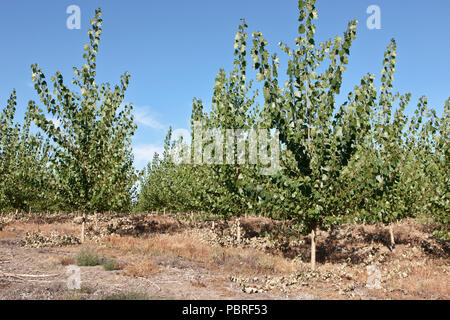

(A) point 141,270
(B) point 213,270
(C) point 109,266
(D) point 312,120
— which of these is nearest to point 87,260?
(C) point 109,266

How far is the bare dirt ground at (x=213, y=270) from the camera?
754 cm

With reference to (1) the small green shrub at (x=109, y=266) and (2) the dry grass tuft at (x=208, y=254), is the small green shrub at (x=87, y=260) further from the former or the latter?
(2) the dry grass tuft at (x=208, y=254)

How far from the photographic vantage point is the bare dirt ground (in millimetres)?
7535

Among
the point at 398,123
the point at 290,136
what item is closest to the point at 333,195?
the point at 290,136

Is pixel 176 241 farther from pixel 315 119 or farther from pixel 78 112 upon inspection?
pixel 315 119

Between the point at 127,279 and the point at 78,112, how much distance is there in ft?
26.9

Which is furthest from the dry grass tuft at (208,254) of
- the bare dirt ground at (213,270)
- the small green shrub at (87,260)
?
the small green shrub at (87,260)

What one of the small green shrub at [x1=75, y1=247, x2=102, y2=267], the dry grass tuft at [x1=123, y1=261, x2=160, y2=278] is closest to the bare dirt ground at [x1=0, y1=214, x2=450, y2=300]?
the dry grass tuft at [x1=123, y1=261, x2=160, y2=278]

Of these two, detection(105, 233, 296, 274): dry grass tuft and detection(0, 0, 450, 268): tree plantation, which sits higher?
detection(0, 0, 450, 268): tree plantation

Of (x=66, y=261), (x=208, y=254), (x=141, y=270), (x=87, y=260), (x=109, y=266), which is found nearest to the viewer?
(x=141, y=270)

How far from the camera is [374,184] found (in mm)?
8805

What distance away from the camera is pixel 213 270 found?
416 inches

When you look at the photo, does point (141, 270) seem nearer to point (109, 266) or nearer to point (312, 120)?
point (109, 266)

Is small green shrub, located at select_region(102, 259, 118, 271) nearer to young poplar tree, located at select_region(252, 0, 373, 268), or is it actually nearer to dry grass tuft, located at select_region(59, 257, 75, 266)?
dry grass tuft, located at select_region(59, 257, 75, 266)
